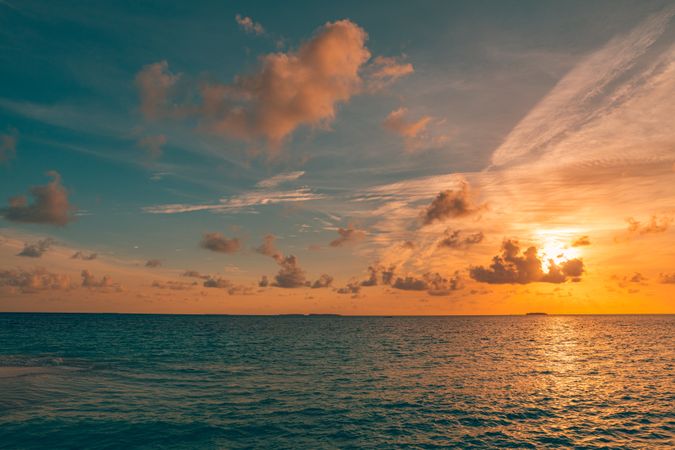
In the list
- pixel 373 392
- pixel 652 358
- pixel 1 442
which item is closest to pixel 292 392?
pixel 373 392

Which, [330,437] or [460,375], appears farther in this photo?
[460,375]

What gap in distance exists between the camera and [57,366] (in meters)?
57.0

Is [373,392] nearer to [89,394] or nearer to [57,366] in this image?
[89,394]

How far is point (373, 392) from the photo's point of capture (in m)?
44.9

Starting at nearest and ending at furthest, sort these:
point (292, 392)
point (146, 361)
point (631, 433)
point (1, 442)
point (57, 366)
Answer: point (1, 442) < point (631, 433) < point (292, 392) < point (57, 366) < point (146, 361)

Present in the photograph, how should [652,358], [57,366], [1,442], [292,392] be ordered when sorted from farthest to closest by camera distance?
[652,358] → [57,366] → [292,392] → [1,442]

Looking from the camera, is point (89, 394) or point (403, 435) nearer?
point (403, 435)

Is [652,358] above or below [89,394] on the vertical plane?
below

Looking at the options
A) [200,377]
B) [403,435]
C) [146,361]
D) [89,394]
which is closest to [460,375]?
[403,435]

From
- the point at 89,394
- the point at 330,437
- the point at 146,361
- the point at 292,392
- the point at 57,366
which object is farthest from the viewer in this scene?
the point at 146,361

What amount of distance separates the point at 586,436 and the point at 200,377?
42106mm

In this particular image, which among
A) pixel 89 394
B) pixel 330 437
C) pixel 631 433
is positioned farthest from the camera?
pixel 89 394

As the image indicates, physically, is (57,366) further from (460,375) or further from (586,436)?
(586,436)

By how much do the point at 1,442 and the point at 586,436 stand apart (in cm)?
4066
